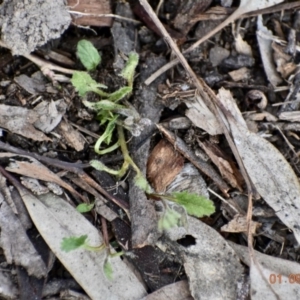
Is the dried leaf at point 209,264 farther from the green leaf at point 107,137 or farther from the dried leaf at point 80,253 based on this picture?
the green leaf at point 107,137

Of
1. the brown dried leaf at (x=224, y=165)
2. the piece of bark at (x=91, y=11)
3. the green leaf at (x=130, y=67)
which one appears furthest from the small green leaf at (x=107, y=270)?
the piece of bark at (x=91, y=11)

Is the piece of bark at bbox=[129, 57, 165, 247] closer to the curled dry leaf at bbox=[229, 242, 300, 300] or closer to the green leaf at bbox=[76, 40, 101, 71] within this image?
the green leaf at bbox=[76, 40, 101, 71]

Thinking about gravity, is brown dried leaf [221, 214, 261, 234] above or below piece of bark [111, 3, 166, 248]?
below

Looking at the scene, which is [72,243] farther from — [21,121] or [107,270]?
[21,121]

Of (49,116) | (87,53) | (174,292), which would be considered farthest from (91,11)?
(174,292)

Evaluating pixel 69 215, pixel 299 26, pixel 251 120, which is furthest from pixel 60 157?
pixel 299 26

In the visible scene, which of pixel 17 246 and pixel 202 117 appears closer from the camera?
pixel 17 246

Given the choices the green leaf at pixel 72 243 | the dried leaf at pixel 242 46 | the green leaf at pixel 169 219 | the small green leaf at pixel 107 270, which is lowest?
the small green leaf at pixel 107 270

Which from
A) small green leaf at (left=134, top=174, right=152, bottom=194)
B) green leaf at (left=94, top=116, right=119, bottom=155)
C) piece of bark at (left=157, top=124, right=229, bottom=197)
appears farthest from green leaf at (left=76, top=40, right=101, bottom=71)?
small green leaf at (left=134, top=174, right=152, bottom=194)
